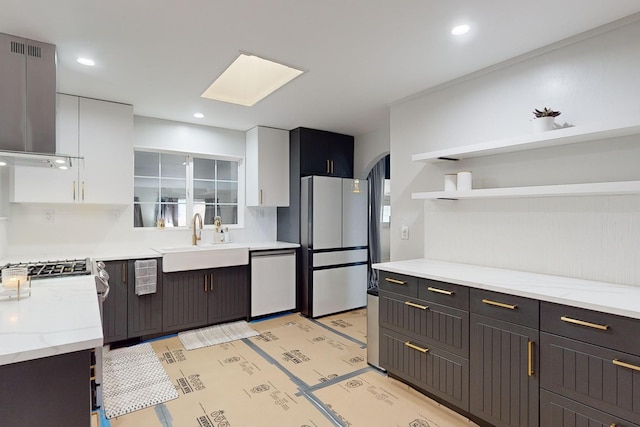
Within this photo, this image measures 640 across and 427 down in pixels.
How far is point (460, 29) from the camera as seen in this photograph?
2072mm

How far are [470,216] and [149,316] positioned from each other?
3.28m

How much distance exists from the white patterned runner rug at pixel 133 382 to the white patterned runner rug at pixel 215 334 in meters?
0.37

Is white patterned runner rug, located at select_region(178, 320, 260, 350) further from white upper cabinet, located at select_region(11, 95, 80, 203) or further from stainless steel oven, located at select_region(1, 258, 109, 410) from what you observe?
white upper cabinet, located at select_region(11, 95, 80, 203)

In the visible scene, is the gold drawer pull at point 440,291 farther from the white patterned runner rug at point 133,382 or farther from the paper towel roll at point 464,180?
the white patterned runner rug at point 133,382

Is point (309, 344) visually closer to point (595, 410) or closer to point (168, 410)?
point (168, 410)

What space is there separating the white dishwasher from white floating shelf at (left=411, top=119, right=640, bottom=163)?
7.54 feet

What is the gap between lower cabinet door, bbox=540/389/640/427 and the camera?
1.54m

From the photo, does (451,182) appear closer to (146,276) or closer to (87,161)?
(146,276)

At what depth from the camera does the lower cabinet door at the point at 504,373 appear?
1.79 meters

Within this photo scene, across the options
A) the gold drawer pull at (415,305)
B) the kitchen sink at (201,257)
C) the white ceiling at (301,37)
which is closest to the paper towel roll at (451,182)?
the white ceiling at (301,37)

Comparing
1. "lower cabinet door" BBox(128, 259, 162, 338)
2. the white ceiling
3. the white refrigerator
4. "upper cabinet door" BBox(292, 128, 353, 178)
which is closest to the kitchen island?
the white ceiling

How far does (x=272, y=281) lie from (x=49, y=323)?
2.96 m

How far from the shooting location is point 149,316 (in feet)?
11.4

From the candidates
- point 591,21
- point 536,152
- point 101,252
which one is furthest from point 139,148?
point 591,21
